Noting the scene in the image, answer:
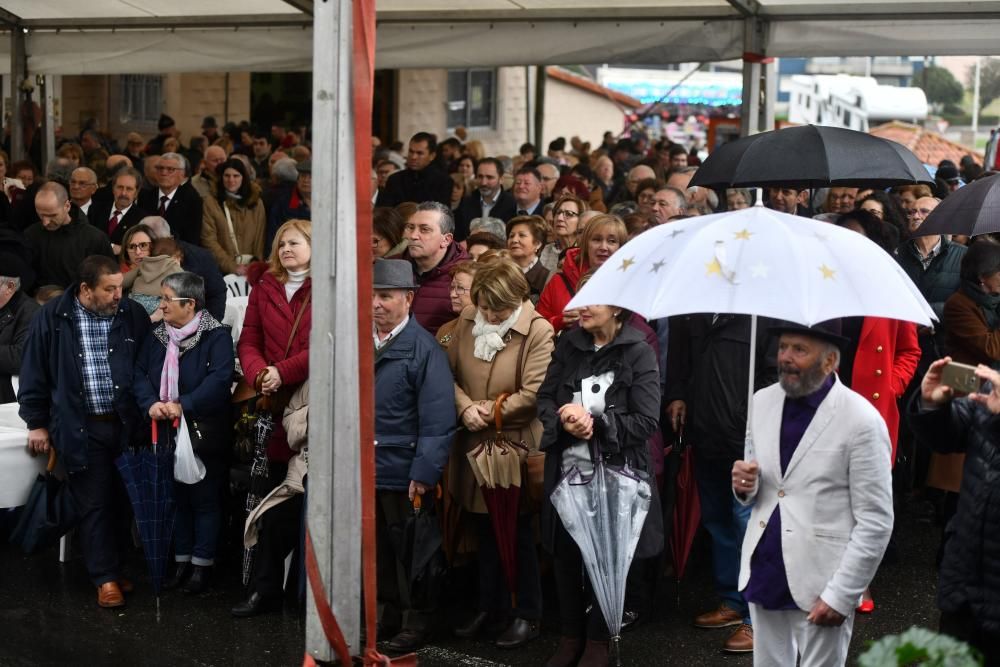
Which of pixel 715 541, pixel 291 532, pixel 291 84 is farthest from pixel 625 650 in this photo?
pixel 291 84

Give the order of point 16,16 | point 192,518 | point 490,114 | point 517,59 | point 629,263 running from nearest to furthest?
point 629,263 < point 192,518 < point 517,59 < point 16,16 < point 490,114

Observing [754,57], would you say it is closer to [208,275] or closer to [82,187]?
[208,275]

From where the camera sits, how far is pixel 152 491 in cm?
711

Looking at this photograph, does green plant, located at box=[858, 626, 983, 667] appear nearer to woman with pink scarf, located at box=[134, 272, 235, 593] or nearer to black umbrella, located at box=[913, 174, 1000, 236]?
black umbrella, located at box=[913, 174, 1000, 236]

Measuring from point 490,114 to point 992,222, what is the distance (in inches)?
926

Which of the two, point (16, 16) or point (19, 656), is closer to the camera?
point (19, 656)

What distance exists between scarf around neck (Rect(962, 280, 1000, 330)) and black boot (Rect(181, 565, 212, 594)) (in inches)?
163

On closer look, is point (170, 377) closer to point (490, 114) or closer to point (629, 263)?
point (629, 263)

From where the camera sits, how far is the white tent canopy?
1000cm

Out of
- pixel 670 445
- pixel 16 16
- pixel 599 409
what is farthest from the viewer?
pixel 16 16

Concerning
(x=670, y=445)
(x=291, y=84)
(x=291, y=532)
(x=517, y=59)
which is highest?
(x=291, y=84)

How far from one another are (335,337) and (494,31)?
6.81 metres

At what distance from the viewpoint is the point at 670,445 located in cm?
696

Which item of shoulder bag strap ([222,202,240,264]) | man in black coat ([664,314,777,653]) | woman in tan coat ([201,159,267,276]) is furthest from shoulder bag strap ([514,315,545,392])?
shoulder bag strap ([222,202,240,264])
